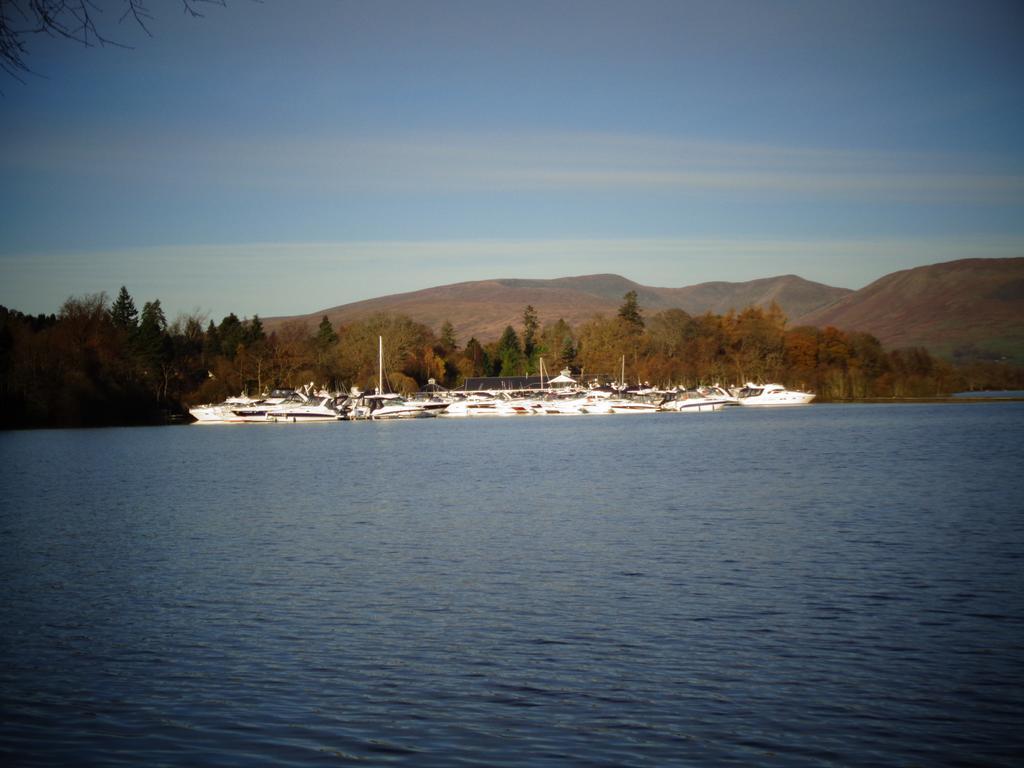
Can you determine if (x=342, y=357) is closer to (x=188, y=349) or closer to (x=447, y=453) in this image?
(x=188, y=349)

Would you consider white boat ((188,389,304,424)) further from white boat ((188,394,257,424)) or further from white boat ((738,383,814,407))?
white boat ((738,383,814,407))

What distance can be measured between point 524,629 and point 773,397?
505 ft

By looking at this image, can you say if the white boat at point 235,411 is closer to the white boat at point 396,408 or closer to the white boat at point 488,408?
the white boat at point 396,408

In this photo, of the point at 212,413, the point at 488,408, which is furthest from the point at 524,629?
the point at 488,408

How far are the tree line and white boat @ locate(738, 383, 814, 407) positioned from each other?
9880 mm

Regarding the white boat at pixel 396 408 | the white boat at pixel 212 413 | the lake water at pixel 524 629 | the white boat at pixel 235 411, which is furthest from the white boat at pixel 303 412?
the lake water at pixel 524 629

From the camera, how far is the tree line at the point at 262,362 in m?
117

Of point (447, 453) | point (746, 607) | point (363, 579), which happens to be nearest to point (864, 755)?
point (746, 607)

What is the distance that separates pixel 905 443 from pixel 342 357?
129 meters

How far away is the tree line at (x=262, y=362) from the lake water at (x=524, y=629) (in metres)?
89.1

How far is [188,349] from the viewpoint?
16400 centimetres

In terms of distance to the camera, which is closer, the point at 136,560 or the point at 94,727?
the point at 94,727

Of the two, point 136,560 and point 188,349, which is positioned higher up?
point 188,349

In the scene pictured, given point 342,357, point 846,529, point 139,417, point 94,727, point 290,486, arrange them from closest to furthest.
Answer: point 94,727
point 846,529
point 290,486
point 139,417
point 342,357
